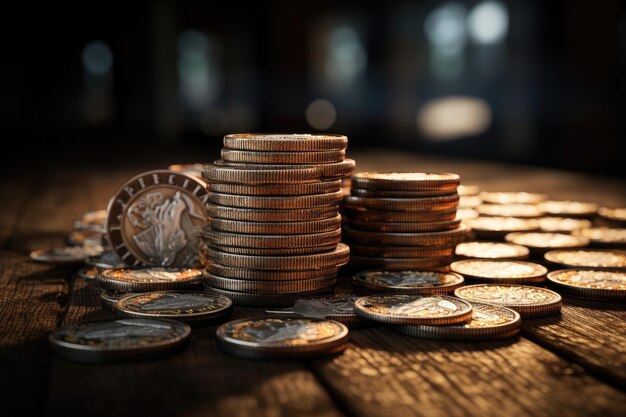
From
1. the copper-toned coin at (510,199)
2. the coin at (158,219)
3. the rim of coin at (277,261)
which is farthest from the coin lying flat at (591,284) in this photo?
the copper-toned coin at (510,199)

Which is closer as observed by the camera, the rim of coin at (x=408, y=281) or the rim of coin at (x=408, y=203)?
the rim of coin at (x=408, y=281)

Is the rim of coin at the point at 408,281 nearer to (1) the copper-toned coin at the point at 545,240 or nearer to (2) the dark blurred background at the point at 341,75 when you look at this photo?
(1) the copper-toned coin at the point at 545,240

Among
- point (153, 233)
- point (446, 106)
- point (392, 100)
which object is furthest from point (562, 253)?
point (392, 100)

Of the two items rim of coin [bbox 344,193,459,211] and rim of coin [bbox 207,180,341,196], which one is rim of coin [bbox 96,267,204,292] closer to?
rim of coin [bbox 207,180,341,196]

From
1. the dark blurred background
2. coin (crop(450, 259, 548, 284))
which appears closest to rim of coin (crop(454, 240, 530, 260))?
coin (crop(450, 259, 548, 284))

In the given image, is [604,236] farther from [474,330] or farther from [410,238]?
[474,330]

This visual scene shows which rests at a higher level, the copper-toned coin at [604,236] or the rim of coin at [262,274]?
the rim of coin at [262,274]

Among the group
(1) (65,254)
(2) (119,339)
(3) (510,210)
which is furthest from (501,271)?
(1) (65,254)
